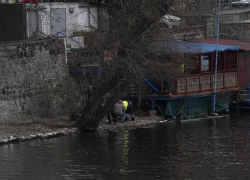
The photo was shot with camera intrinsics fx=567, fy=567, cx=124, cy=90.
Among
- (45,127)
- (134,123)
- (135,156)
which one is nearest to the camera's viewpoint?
(135,156)

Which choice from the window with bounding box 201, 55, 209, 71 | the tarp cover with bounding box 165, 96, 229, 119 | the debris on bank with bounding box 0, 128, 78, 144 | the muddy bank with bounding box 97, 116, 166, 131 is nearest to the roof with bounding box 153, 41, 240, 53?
the window with bounding box 201, 55, 209, 71

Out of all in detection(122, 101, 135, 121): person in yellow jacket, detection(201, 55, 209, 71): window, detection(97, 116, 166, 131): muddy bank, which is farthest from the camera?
detection(201, 55, 209, 71): window

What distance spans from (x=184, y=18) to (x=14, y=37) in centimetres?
1681

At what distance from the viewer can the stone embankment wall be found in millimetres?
23438

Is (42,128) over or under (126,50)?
under

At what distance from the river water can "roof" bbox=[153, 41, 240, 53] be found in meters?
3.55

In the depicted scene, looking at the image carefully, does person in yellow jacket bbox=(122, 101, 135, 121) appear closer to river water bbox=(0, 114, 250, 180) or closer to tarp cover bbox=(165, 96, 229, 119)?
river water bbox=(0, 114, 250, 180)

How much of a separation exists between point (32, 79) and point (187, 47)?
7.20 meters

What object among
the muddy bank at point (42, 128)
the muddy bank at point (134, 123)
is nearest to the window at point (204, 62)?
the muddy bank at point (134, 123)

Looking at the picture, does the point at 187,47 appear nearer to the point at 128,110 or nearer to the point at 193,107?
the point at 128,110

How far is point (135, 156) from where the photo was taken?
17.6 meters

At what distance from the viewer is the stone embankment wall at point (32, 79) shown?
23.4 m

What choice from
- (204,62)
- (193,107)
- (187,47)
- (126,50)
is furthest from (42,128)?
(204,62)

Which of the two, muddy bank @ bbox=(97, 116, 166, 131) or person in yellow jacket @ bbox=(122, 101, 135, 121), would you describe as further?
person in yellow jacket @ bbox=(122, 101, 135, 121)
